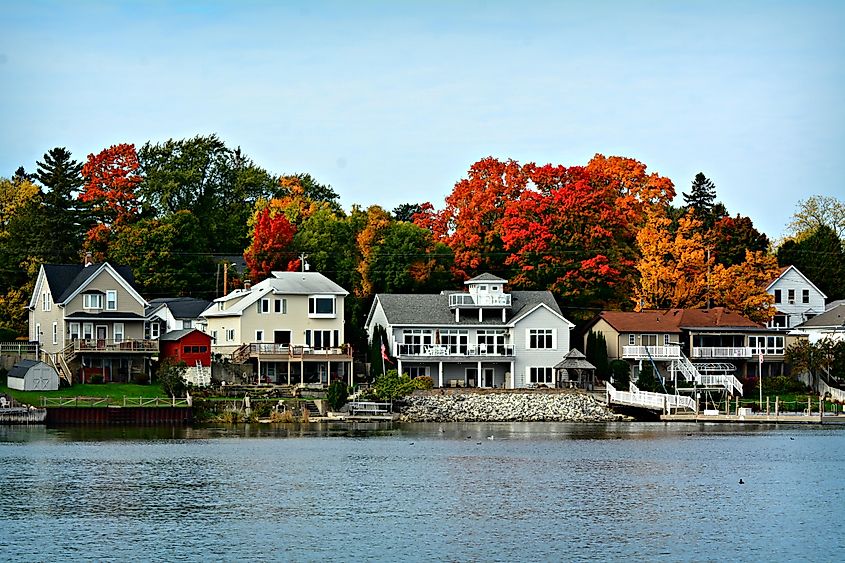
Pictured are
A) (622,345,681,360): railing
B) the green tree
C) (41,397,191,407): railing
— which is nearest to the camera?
(41,397,191,407): railing

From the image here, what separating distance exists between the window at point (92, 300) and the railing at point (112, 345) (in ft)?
7.10

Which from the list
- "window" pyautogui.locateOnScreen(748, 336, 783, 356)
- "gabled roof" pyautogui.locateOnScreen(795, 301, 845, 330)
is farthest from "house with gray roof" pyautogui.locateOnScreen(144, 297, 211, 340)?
"gabled roof" pyautogui.locateOnScreen(795, 301, 845, 330)

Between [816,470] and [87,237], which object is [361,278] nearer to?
[87,237]

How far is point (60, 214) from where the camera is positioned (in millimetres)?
93688

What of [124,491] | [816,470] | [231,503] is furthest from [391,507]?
[816,470]

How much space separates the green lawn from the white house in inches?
1932

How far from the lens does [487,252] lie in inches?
3617

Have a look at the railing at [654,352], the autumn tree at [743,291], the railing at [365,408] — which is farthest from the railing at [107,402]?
the autumn tree at [743,291]

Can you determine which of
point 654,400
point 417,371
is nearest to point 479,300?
point 417,371

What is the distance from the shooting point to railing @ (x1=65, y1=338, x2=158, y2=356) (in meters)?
77.4

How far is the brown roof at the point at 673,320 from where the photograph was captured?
85000mm

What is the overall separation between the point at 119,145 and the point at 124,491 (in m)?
57.5

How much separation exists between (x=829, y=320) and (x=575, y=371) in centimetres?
1998

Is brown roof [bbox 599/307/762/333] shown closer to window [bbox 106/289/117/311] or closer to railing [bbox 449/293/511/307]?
railing [bbox 449/293/511/307]
